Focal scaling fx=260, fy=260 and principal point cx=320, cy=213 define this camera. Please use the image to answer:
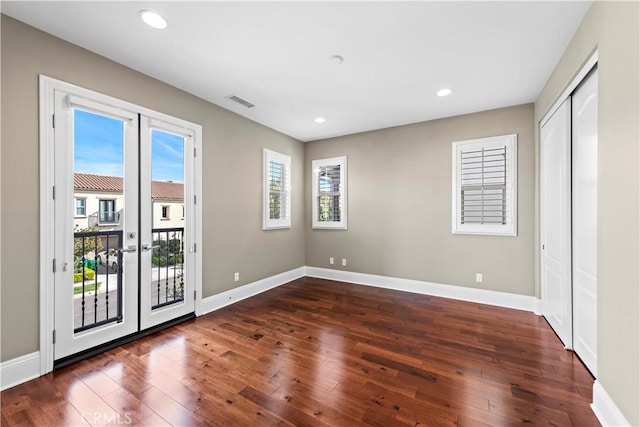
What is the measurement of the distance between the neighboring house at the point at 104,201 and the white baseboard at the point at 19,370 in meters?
1.06

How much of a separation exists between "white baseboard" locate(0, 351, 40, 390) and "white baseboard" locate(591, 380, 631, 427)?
4014 millimetres

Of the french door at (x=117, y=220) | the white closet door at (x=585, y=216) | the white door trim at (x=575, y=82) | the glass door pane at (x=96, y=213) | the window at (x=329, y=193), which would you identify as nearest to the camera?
the white door trim at (x=575, y=82)

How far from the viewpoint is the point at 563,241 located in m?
2.58

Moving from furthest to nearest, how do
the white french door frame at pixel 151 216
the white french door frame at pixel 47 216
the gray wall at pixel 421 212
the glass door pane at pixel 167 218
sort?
the gray wall at pixel 421 212
the glass door pane at pixel 167 218
the white french door frame at pixel 151 216
the white french door frame at pixel 47 216

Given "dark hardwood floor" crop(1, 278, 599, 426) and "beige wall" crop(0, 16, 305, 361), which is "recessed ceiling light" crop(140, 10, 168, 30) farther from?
"dark hardwood floor" crop(1, 278, 599, 426)

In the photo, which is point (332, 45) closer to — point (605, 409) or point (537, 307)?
point (605, 409)

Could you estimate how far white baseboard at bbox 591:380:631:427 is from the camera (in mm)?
1485

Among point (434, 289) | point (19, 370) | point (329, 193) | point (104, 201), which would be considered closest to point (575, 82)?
point (434, 289)

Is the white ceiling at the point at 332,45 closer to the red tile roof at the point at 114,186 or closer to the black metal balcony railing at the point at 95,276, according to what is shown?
the red tile roof at the point at 114,186

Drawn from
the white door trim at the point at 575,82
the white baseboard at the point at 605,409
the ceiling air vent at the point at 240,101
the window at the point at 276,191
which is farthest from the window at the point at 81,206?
the white door trim at the point at 575,82

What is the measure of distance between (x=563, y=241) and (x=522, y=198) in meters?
1.18

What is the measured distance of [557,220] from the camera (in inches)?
108

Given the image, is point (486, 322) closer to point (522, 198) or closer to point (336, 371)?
point (522, 198)

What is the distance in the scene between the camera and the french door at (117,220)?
2281 mm
